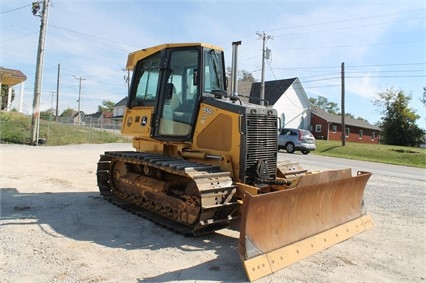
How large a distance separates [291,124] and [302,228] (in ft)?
137

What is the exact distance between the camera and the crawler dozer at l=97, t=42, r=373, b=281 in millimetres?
4758

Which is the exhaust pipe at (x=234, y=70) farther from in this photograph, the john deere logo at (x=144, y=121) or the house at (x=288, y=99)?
the house at (x=288, y=99)

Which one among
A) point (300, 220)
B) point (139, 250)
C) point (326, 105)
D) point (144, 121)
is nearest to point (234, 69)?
point (144, 121)

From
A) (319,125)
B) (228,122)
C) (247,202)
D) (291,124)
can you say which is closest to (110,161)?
(228,122)

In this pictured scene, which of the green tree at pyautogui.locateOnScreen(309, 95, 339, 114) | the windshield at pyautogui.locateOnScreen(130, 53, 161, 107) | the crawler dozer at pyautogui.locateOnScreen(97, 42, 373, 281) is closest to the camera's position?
the crawler dozer at pyautogui.locateOnScreen(97, 42, 373, 281)

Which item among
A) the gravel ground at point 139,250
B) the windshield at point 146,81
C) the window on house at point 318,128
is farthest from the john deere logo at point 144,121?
the window on house at point 318,128

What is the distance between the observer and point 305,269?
14.5 feet

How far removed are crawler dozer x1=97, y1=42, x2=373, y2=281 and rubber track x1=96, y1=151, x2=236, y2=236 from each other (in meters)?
0.02

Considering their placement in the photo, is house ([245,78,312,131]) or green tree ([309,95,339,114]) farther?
green tree ([309,95,339,114])

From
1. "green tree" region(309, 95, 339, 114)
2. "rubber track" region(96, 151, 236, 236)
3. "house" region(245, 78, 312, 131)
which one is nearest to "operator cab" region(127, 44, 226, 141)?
"rubber track" region(96, 151, 236, 236)

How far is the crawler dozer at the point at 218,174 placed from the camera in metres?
4.76

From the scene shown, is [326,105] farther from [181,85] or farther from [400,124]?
[181,85]

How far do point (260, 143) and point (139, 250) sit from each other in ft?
8.05

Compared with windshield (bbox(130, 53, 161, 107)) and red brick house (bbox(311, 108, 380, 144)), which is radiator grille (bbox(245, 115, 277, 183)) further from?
red brick house (bbox(311, 108, 380, 144))
